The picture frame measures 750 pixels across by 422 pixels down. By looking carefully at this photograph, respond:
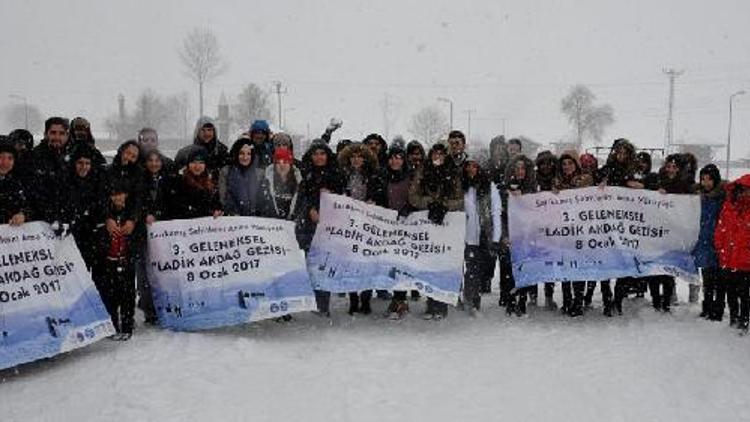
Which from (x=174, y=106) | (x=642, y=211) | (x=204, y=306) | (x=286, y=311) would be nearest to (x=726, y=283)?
(x=642, y=211)

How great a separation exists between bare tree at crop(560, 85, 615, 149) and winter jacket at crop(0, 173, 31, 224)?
70355mm

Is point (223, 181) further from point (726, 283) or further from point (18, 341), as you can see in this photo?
point (726, 283)

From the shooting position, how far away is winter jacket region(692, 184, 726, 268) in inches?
296

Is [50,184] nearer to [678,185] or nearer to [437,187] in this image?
[437,187]

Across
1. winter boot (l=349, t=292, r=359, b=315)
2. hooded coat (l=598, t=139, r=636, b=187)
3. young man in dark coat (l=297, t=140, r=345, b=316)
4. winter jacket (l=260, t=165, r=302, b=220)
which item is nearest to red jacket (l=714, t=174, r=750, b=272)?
hooded coat (l=598, t=139, r=636, b=187)

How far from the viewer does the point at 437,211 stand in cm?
770

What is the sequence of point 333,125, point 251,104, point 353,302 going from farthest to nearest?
point 251,104 < point 333,125 < point 353,302

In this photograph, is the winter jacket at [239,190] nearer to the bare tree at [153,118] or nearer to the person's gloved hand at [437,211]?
the person's gloved hand at [437,211]

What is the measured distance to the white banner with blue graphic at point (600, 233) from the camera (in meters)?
7.79

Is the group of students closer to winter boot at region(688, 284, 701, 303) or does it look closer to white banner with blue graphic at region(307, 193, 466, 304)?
winter boot at region(688, 284, 701, 303)

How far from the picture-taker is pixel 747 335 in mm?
6930

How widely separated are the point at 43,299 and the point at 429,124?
7752cm

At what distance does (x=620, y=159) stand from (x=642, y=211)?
2.07 ft

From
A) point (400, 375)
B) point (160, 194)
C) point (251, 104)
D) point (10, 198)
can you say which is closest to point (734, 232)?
point (400, 375)
